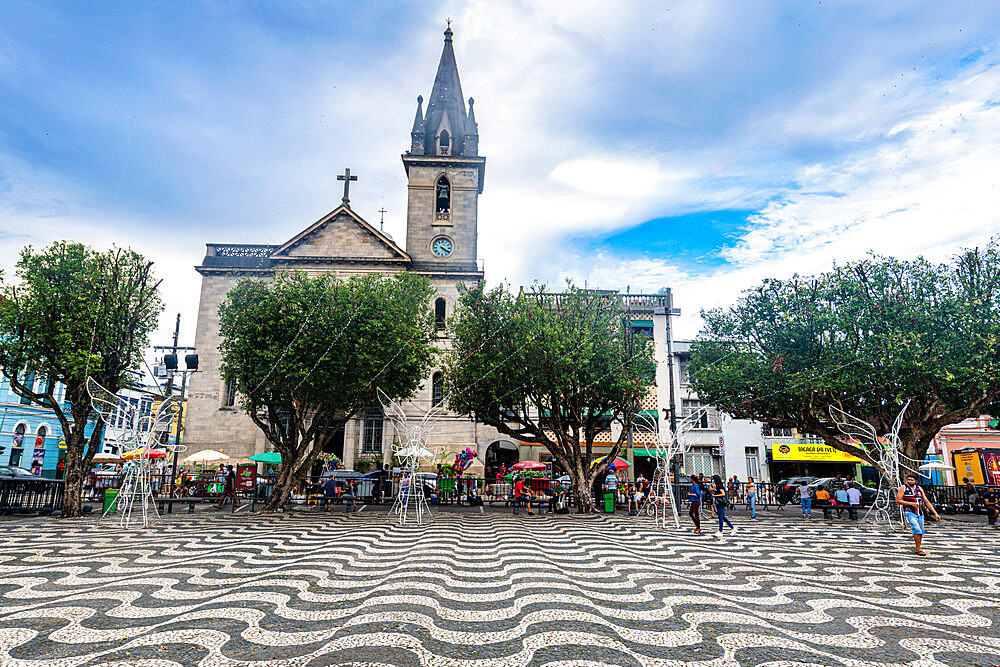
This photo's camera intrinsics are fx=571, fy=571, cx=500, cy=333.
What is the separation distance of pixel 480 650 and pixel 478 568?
424cm

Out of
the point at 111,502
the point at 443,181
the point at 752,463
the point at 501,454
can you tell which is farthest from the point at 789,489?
the point at 111,502

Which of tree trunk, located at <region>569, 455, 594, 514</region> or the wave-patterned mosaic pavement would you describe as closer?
the wave-patterned mosaic pavement

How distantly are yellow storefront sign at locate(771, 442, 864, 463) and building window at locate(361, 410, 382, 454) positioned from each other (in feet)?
80.9

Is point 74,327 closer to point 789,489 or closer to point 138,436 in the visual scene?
point 138,436

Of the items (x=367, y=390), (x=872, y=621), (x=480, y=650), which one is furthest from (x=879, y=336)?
(x=480, y=650)

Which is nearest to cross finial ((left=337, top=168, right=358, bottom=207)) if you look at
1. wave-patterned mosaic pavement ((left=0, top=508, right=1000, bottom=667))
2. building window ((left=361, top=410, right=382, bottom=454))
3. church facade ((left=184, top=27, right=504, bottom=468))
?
church facade ((left=184, top=27, right=504, bottom=468))

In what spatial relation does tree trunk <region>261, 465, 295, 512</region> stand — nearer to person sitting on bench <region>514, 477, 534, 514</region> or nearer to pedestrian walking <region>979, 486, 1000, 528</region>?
person sitting on bench <region>514, 477, 534, 514</region>

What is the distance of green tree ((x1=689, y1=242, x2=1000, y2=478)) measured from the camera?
1806cm

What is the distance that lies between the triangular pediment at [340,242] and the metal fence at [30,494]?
19.3m

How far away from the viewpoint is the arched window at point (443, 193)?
38656mm

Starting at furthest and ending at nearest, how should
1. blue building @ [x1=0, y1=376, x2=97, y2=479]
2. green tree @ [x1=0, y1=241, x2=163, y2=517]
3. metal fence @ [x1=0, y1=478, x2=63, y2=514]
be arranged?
blue building @ [x1=0, y1=376, x2=97, y2=479]
metal fence @ [x1=0, y1=478, x2=63, y2=514]
green tree @ [x1=0, y1=241, x2=163, y2=517]

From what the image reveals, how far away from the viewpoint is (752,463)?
37156 millimetres

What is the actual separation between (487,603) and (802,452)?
35.2m

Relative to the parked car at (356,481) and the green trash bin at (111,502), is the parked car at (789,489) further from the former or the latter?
the green trash bin at (111,502)
